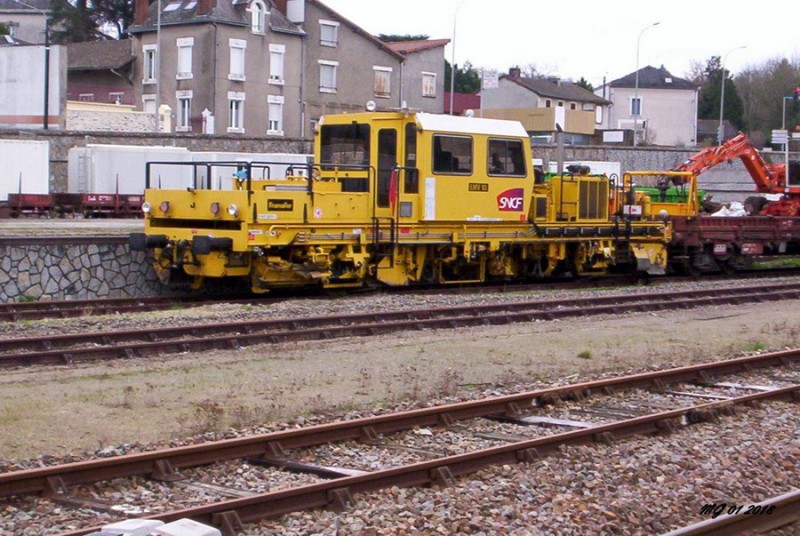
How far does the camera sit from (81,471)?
24.0ft

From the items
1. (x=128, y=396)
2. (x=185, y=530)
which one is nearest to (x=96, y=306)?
(x=128, y=396)

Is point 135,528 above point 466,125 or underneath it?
→ underneath

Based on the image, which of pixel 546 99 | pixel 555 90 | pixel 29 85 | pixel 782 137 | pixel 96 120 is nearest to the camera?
pixel 782 137

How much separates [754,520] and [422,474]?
220 centimetres

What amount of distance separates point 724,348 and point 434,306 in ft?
16.9

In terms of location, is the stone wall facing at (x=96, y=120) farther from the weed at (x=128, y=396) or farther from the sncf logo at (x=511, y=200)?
the weed at (x=128, y=396)

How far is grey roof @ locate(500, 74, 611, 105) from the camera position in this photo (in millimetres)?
80000

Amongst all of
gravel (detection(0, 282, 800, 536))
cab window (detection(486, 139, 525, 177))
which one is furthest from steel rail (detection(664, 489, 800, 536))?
cab window (detection(486, 139, 525, 177))

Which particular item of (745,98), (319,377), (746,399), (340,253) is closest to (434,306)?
(340,253)

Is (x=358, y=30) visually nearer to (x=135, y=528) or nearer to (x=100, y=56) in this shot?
(x=100, y=56)

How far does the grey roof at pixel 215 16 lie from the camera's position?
186 ft

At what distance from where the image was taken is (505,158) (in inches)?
819

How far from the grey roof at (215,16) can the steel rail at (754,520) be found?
171 feet

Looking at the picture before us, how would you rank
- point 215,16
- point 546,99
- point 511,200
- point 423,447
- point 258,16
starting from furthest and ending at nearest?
point 546,99, point 258,16, point 215,16, point 511,200, point 423,447
